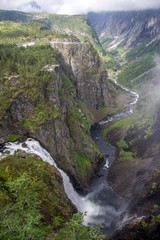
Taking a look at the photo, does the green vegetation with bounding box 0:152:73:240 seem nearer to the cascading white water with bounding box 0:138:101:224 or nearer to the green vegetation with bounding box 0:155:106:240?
the green vegetation with bounding box 0:155:106:240

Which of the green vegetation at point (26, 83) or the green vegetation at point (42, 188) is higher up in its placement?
the green vegetation at point (26, 83)

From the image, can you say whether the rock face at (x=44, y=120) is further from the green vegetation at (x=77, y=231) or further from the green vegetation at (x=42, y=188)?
the green vegetation at (x=77, y=231)

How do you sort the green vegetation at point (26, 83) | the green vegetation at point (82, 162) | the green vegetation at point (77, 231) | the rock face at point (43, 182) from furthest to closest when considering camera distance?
1. the green vegetation at point (82, 162)
2. the green vegetation at point (26, 83)
3. the rock face at point (43, 182)
4. the green vegetation at point (77, 231)

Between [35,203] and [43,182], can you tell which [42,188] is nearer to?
[43,182]

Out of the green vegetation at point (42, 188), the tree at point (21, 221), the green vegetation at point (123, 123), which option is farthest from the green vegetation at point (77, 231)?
the green vegetation at point (123, 123)

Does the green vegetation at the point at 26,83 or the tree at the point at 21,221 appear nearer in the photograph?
the tree at the point at 21,221

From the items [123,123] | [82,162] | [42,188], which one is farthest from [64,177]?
[123,123]

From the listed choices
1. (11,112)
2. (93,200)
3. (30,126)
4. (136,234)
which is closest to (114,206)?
(93,200)

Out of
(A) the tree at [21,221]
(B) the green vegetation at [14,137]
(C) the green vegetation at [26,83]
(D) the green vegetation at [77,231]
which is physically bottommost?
(D) the green vegetation at [77,231]
